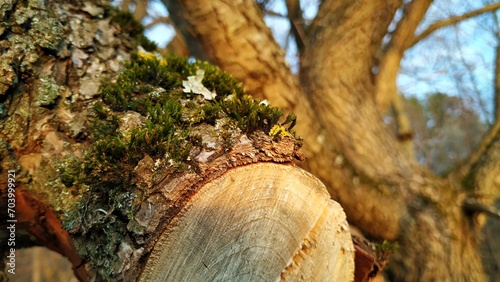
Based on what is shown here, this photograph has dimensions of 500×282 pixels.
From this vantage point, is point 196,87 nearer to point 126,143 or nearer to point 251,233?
point 126,143

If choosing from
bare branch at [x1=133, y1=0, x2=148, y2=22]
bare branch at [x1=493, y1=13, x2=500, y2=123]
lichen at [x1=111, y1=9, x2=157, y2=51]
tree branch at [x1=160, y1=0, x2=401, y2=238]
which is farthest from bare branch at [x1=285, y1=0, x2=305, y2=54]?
bare branch at [x1=133, y1=0, x2=148, y2=22]

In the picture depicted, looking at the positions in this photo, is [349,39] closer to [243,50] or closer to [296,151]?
[243,50]

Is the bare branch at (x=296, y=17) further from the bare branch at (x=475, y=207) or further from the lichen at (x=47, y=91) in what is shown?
the lichen at (x=47, y=91)

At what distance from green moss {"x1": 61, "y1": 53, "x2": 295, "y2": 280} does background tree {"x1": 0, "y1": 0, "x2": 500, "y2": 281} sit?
88 centimetres

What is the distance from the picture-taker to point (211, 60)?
7.68ft

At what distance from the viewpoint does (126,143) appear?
1.18 m

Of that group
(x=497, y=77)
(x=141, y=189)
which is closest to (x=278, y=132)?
(x=141, y=189)

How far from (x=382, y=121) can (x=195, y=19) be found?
1.58 meters

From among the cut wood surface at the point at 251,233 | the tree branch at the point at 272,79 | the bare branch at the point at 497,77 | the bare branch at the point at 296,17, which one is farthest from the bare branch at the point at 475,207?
the cut wood surface at the point at 251,233

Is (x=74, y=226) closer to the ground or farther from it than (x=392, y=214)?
closer to the ground

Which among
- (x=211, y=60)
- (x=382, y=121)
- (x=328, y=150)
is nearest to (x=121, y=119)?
(x=211, y=60)

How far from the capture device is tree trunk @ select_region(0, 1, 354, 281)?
1059 millimetres

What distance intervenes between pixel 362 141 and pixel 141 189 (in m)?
1.88

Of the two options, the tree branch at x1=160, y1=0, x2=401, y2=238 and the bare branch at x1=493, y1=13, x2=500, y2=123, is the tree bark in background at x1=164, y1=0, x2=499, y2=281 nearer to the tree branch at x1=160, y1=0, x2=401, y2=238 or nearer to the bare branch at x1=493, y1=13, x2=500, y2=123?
the tree branch at x1=160, y1=0, x2=401, y2=238
